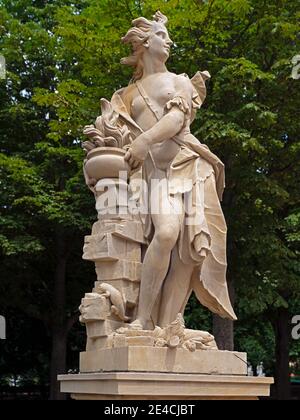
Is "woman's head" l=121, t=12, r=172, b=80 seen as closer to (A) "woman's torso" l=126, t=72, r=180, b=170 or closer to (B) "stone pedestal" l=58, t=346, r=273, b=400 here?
(A) "woman's torso" l=126, t=72, r=180, b=170

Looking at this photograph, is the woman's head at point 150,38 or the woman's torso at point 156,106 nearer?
the woman's torso at point 156,106

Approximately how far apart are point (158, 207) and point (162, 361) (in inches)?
63.0

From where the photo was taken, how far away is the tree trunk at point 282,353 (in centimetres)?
2072

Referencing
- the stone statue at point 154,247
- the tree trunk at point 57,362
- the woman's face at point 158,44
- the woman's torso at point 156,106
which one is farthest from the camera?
the tree trunk at point 57,362

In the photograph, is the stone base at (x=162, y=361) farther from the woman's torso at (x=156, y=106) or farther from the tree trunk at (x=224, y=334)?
the tree trunk at (x=224, y=334)

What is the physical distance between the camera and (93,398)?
7.23 m

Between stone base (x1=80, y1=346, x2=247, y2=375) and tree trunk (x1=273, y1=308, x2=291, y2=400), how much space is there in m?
13.5

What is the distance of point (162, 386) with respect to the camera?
22.7ft

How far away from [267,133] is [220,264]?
702cm

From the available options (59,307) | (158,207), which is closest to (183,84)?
(158,207)

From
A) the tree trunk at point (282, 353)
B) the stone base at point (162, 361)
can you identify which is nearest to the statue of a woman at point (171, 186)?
the stone base at point (162, 361)

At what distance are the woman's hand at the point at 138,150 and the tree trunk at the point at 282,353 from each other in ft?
45.5

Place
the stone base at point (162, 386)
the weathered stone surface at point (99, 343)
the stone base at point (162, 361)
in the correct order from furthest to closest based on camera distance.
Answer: the weathered stone surface at point (99, 343), the stone base at point (162, 361), the stone base at point (162, 386)
